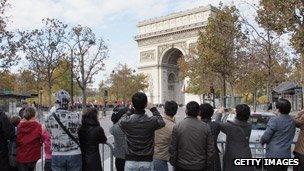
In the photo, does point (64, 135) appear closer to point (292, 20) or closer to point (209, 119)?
point (209, 119)

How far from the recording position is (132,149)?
6.60m

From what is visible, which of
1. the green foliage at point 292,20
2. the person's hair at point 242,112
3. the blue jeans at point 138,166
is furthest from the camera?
the green foliage at point 292,20

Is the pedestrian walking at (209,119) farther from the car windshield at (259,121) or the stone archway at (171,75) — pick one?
the stone archway at (171,75)

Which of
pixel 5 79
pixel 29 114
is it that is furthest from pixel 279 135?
pixel 5 79

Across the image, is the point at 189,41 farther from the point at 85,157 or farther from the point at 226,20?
the point at 85,157

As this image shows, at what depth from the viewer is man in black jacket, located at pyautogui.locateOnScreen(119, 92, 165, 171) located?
6.58 m

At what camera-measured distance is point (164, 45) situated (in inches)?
3698

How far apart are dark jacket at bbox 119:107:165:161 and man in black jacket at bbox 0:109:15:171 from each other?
6.81ft

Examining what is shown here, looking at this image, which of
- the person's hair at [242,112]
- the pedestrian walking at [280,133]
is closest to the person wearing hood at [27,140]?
the person's hair at [242,112]

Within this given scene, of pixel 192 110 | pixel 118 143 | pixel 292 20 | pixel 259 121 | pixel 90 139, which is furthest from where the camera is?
pixel 292 20

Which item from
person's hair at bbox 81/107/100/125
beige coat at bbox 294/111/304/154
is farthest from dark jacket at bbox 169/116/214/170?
beige coat at bbox 294/111/304/154

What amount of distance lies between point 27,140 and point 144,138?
2611mm

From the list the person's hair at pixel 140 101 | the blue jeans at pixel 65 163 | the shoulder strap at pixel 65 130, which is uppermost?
the person's hair at pixel 140 101

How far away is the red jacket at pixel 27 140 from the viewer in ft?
27.2
